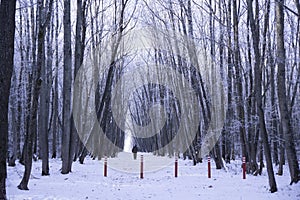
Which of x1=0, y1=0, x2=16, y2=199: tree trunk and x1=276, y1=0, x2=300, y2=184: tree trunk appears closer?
x1=0, y1=0, x2=16, y2=199: tree trunk

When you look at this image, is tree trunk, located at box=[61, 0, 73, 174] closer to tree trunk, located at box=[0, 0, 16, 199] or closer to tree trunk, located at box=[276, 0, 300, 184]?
tree trunk, located at box=[276, 0, 300, 184]

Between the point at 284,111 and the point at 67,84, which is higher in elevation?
the point at 67,84

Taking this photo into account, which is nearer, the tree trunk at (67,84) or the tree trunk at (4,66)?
the tree trunk at (4,66)

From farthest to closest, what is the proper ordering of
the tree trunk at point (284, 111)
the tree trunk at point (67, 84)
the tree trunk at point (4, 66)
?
1. the tree trunk at point (67, 84)
2. the tree trunk at point (284, 111)
3. the tree trunk at point (4, 66)

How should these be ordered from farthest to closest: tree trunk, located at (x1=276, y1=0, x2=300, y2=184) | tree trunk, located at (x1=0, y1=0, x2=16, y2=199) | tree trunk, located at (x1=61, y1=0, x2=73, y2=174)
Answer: tree trunk, located at (x1=61, y1=0, x2=73, y2=174) → tree trunk, located at (x1=276, y1=0, x2=300, y2=184) → tree trunk, located at (x1=0, y1=0, x2=16, y2=199)

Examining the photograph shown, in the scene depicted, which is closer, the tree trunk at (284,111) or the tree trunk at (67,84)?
the tree trunk at (284,111)

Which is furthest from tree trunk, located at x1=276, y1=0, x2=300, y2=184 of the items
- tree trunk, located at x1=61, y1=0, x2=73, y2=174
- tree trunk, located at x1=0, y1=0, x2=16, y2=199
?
tree trunk, located at x1=61, y1=0, x2=73, y2=174

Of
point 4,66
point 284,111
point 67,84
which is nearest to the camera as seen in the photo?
point 4,66

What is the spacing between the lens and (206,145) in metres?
19.1

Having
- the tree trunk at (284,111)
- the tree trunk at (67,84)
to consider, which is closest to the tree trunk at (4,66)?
the tree trunk at (284,111)

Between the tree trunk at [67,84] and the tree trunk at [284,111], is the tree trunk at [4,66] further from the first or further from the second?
the tree trunk at [67,84]

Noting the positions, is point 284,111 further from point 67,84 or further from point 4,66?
point 67,84

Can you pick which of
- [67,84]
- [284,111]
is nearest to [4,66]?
[284,111]

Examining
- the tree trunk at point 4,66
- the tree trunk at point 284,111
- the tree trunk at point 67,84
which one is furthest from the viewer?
the tree trunk at point 67,84
